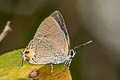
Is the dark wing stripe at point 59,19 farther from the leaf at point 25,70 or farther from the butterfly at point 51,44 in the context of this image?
the leaf at point 25,70

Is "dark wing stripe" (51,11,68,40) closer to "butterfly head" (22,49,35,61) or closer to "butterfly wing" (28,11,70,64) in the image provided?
"butterfly wing" (28,11,70,64)

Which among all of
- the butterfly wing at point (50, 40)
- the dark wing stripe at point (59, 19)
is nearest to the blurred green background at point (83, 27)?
the butterfly wing at point (50, 40)

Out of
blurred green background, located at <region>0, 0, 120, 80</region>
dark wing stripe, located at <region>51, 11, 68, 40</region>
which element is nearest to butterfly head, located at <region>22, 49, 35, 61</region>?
dark wing stripe, located at <region>51, 11, 68, 40</region>

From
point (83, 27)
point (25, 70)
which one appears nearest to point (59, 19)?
point (25, 70)

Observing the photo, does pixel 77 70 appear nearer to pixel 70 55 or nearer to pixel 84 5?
pixel 84 5

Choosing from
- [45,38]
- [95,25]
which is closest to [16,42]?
[95,25]

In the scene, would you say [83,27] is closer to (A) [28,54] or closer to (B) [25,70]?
(A) [28,54]
